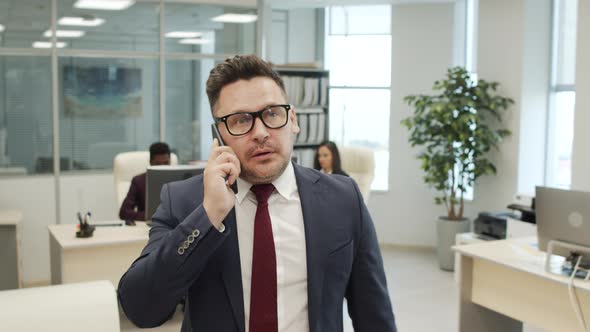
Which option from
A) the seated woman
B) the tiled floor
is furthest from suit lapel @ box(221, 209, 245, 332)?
the seated woman

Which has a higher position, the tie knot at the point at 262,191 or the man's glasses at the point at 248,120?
the man's glasses at the point at 248,120

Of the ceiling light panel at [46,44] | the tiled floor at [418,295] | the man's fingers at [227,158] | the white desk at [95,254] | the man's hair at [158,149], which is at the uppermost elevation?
the ceiling light panel at [46,44]

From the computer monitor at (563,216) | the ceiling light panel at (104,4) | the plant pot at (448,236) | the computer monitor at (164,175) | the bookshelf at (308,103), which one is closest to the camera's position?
the computer monitor at (563,216)

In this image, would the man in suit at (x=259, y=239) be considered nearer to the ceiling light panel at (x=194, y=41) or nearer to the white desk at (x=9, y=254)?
the white desk at (x=9, y=254)

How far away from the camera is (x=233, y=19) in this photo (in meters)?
6.71

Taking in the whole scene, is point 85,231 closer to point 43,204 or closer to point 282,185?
point 43,204

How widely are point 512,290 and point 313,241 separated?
251 centimetres

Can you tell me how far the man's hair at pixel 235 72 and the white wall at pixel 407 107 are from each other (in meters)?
5.87

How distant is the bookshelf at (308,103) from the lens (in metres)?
6.53

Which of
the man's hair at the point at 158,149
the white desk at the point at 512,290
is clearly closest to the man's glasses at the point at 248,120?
the white desk at the point at 512,290

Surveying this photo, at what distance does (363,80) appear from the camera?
7676 millimetres

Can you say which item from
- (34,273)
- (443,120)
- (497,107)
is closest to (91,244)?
(34,273)

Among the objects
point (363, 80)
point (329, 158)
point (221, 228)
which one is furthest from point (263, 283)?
point (363, 80)

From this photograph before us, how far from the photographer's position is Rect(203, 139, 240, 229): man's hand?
1.18 metres
